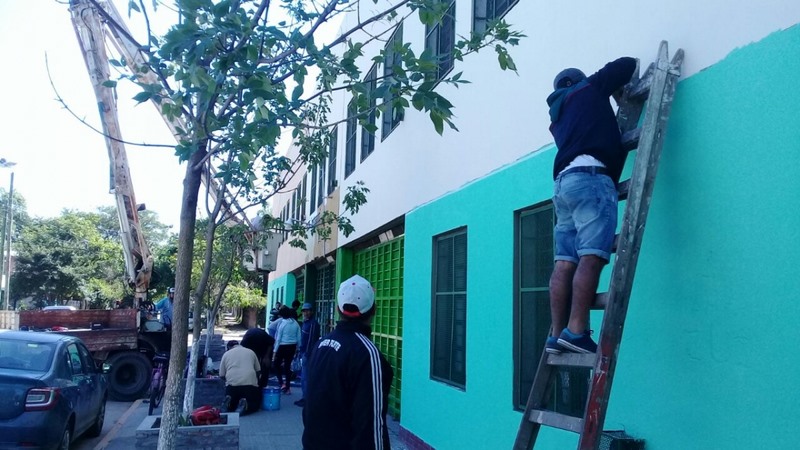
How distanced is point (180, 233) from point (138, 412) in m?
7.45

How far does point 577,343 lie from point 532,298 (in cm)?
200

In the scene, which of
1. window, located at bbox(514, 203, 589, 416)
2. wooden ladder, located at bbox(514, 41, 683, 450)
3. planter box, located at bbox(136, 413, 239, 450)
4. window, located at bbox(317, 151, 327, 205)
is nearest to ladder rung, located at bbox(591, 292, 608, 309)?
wooden ladder, located at bbox(514, 41, 683, 450)

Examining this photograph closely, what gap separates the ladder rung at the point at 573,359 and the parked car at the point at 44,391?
5.69 m

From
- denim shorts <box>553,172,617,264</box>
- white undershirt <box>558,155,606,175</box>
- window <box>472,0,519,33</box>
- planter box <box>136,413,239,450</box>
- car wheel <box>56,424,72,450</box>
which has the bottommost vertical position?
car wheel <box>56,424,72,450</box>

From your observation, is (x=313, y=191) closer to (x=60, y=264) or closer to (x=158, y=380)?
(x=158, y=380)

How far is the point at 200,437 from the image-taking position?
22.2 feet

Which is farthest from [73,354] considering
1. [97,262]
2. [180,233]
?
[97,262]

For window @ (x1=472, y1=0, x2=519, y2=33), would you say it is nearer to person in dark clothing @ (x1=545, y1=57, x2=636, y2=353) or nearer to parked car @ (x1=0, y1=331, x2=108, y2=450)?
person in dark clothing @ (x1=545, y1=57, x2=636, y2=353)

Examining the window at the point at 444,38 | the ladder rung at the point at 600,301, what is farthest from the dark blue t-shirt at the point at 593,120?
the window at the point at 444,38

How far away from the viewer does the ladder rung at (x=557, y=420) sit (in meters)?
3.02

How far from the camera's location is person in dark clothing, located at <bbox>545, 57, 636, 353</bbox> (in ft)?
11.1

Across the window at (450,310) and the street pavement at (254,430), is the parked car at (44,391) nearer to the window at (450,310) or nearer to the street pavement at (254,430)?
the street pavement at (254,430)

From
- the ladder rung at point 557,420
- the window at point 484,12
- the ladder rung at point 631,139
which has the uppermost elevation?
the window at point 484,12

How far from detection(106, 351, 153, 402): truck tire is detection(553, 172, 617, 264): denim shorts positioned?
37.4 feet
